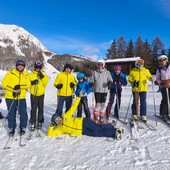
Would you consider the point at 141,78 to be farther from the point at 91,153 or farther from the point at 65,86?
the point at 91,153

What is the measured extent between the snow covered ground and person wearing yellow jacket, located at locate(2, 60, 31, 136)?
0.71 meters

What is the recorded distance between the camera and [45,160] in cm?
435

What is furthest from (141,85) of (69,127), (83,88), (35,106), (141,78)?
(35,106)

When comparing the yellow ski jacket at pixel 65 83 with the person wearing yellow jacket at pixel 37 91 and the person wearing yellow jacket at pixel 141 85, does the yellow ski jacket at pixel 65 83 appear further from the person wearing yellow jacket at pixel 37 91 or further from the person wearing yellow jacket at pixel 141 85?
the person wearing yellow jacket at pixel 141 85

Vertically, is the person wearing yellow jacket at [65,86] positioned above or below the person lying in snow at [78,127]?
above

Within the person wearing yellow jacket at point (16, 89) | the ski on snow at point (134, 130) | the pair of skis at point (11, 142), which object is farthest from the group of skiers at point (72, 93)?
the ski on snow at point (134, 130)

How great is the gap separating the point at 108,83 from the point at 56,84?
160 centimetres

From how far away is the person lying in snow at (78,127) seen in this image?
17.8ft

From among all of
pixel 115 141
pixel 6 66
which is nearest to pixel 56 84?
pixel 115 141

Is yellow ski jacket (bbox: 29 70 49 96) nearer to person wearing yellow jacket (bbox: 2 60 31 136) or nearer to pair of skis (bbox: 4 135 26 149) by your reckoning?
person wearing yellow jacket (bbox: 2 60 31 136)

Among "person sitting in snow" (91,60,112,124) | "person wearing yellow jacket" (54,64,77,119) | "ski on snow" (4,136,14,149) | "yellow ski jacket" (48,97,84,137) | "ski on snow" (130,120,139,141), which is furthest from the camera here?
"person sitting in snow" (91,60,112,124)

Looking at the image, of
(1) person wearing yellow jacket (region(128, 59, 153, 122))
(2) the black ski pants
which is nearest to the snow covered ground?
(2) the black ski pants

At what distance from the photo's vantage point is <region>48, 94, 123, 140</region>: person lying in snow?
17.8 ft

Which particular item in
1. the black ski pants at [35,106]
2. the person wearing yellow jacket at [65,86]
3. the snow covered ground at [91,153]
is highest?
the person wearing yellow jacket at [65,86]
